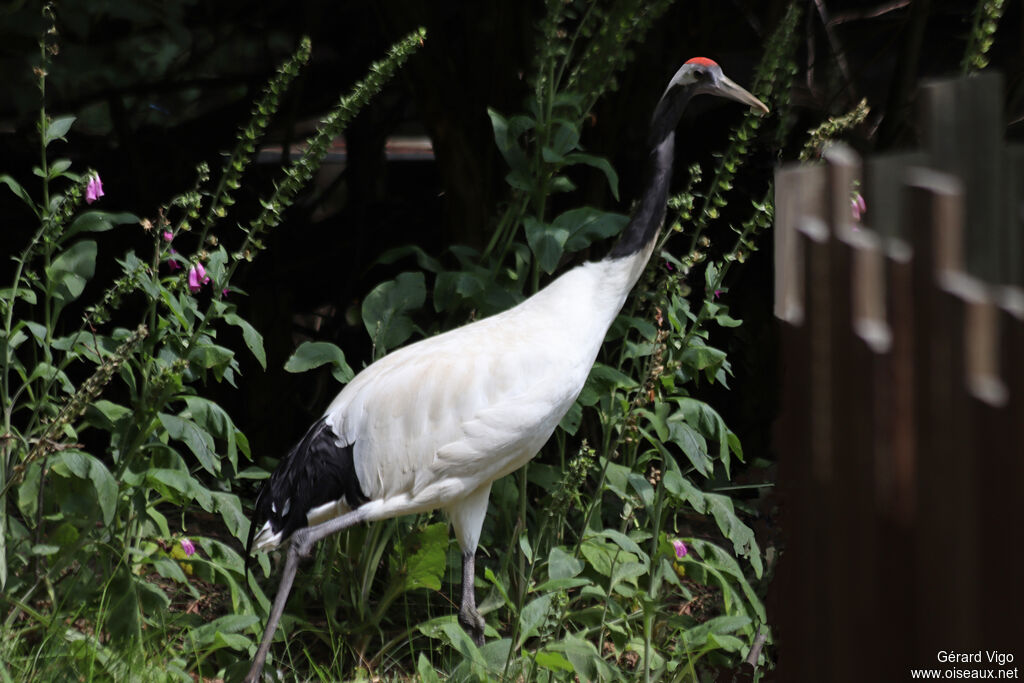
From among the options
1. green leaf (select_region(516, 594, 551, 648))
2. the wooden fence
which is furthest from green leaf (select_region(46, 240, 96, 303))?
the wooden fence

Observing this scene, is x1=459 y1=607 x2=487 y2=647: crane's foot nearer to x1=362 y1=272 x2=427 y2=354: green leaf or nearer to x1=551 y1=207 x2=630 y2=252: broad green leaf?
x1=362 y1=272 x2=427 y2=354: green leaf

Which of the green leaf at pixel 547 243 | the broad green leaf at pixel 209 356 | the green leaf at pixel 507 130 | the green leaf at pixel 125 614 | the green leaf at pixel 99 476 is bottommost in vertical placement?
the green leaf at pixel 125 614

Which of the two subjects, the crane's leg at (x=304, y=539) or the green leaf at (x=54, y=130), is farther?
the crane's leg at (x=304, y=539)

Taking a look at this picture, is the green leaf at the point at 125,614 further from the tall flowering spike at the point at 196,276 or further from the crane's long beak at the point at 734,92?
the crane's long beak at the point at 734,92

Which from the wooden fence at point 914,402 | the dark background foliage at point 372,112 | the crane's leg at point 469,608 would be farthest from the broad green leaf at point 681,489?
the wooden fence at point 914,402

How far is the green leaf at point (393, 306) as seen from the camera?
11.4ft

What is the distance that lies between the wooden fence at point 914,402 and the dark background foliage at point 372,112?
3.11 meters

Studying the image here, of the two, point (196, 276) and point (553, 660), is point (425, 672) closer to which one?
point (553, 660)

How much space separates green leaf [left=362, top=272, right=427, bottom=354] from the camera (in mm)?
3461

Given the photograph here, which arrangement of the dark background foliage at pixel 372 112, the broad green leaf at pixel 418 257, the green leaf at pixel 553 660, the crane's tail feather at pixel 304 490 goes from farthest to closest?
1. the dark background foliage at pixel 372 112
2. the broad green leaf at pixel 418 257
3. the crane's tail feather at pixel 304 490
4. the green leaf at pixel 553 660

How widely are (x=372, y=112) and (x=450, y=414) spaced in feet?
8.66

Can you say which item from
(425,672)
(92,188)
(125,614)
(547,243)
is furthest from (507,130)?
(125,614)

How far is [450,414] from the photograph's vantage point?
3.07 metres

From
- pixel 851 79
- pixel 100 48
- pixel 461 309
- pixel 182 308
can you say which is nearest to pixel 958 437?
pixel 182 308
